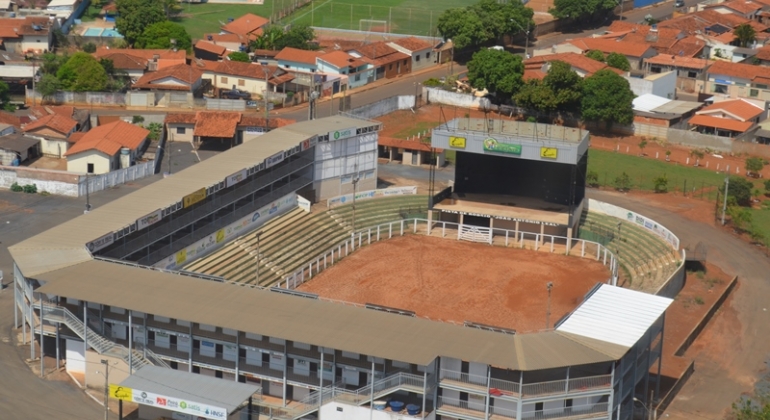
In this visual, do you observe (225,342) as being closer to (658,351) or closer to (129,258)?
(129,258)

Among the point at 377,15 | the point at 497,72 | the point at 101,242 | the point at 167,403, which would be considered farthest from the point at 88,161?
the point at 377,15

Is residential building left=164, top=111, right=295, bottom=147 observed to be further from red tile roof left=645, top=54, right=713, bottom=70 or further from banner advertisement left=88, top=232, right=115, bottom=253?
red tile roof left=645, top=54, right=713, bottom=70

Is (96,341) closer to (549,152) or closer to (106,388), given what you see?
(106,388)

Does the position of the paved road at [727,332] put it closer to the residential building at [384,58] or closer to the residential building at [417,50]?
the residential building at [384,58]

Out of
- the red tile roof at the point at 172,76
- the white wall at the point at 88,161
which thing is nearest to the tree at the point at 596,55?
the red tile roof at the point at 172,76

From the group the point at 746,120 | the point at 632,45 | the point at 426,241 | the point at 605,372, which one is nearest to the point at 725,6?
the point at 632,45

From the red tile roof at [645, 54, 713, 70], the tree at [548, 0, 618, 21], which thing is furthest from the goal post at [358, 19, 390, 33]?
the red tile roof at [645, 54, 713, 70]
